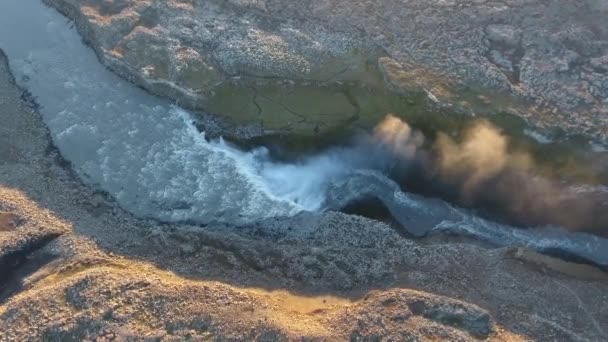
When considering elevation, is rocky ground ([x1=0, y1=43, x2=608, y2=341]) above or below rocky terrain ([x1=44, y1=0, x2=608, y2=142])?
below

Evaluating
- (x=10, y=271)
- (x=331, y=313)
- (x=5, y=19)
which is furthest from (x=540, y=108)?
(x=5, y=19)

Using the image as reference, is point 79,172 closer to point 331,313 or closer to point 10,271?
point 10,271

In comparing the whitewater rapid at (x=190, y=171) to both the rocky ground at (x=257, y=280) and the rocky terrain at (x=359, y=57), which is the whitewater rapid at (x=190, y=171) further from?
the rocky terrain at (x=359, y=57)

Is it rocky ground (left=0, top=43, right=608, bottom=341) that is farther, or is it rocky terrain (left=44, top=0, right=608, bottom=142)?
rocky terrain (left=44, top=0, right=608, bottom=142)

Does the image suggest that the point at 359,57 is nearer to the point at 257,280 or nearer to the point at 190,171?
the point at 190,171

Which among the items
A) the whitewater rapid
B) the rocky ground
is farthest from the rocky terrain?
the rocky ground

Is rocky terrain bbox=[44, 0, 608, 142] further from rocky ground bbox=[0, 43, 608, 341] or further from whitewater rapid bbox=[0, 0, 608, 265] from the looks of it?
rocky ground bbox=[0, 43, 608, 341]
